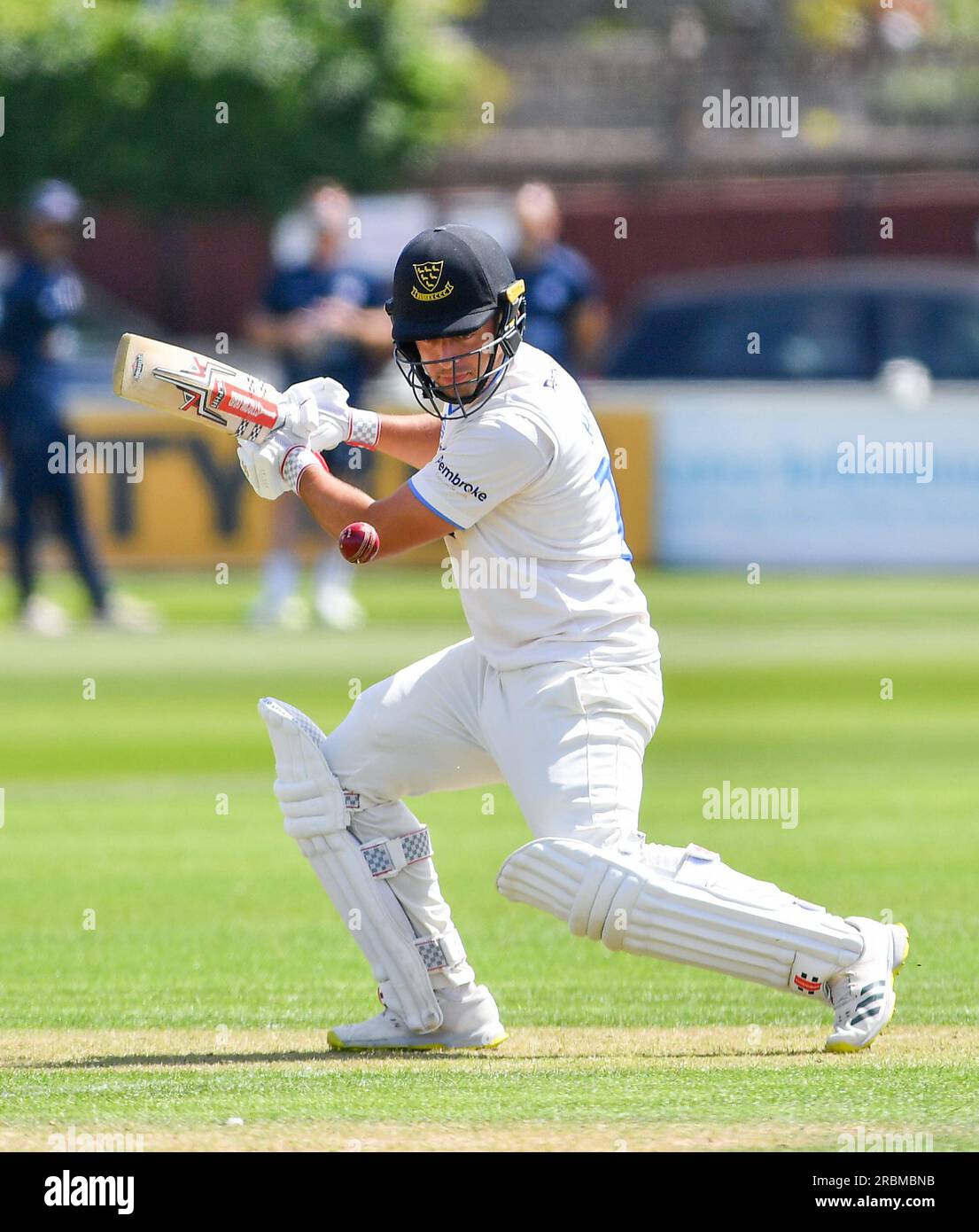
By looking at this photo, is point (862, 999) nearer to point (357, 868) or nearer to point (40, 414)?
point (357, 868)

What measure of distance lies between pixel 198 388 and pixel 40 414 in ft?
33.3

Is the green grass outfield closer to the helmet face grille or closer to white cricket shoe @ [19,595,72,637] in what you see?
white cricket shoe @ [19,595,72,637]

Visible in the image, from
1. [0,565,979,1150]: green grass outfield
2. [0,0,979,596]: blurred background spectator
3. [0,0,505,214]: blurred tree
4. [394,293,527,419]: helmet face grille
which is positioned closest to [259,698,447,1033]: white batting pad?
[0,565,979,1150]: green grass outfield

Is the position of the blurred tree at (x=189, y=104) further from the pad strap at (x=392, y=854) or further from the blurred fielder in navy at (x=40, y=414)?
the pad strap at (x=392, y=854)

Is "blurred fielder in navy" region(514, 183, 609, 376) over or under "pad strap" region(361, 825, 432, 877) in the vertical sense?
over

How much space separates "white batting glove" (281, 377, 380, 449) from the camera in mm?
5520

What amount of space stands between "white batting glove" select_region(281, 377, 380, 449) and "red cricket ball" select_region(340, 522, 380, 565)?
447 mm

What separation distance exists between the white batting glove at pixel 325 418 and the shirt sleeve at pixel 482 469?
35 centimetres

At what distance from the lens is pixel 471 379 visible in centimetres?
534

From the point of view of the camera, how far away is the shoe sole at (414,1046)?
18.0ft

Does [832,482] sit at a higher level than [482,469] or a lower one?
higher

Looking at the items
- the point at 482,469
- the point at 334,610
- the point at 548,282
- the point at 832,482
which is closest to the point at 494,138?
the point at 832,482
